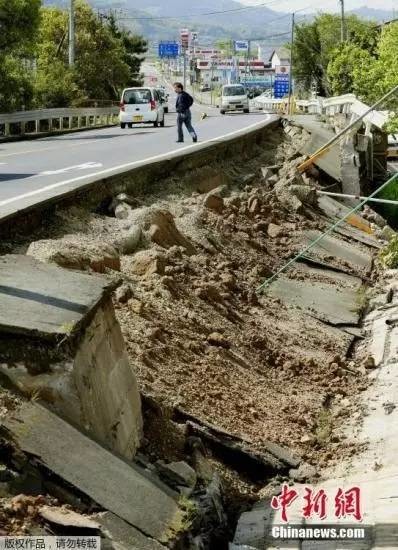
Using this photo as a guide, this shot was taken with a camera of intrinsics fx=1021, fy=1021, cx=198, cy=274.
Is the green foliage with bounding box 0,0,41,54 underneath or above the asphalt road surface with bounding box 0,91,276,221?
above

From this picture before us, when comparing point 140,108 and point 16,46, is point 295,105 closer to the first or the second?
point 140,108

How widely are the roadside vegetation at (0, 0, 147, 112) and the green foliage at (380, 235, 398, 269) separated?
17792 millimetres

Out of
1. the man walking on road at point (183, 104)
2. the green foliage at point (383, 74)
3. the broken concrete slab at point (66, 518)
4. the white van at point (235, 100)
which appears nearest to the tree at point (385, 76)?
the green foliage at point (383, 74)

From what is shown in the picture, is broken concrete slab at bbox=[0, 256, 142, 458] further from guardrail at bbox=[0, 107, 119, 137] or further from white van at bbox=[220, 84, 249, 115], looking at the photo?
white van at bbox=[220, 84, 249, 115]

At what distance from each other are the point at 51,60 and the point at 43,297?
46.1 metres

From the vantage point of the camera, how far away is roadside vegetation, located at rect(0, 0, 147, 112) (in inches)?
1415

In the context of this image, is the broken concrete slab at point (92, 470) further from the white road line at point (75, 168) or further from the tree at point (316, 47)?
the tree at point (316, 47)

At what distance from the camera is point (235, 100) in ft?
209

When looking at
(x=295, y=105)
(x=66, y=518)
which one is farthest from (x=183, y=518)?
(x=295, y=105)

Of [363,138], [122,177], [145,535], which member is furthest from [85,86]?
[145,535]

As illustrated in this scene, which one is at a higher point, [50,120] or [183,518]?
[50,120]

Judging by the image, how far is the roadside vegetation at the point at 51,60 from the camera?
A: 3594 centimetres

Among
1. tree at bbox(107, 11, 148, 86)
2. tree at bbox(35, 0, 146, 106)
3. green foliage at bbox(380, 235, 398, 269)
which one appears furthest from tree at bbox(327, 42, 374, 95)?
green foliage at bbox(380, 235, 398, 269)

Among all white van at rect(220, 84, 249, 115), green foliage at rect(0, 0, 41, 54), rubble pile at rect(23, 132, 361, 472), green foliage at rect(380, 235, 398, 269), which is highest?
green foliage at rect(0, 0, 41, 54)
